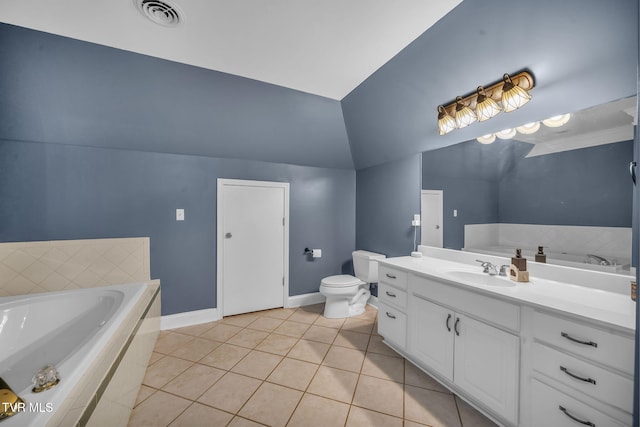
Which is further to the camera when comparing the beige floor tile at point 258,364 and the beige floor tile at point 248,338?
the beige floor tile at point 248,338

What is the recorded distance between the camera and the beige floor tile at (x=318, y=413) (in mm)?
1479

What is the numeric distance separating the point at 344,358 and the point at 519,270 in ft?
4.84

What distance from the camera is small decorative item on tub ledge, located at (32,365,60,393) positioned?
36.6 inches

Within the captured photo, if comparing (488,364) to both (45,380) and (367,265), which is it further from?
(45,380)

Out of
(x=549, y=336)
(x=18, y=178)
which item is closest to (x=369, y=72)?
(x=549, y=336)

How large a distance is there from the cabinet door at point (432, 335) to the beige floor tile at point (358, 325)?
28.0 inches

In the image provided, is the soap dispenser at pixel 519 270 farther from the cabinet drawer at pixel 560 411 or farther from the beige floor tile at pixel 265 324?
the beige floor tile at pixel 265 324

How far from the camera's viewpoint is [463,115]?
1.90 m

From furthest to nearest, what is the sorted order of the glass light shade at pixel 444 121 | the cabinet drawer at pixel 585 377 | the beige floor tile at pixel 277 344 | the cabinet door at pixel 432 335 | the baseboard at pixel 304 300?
the baseboard at pixel 304 300 → the beige floor tile at pixel 277 344 → the glass light shade at pixel 444 121 → the cabinet door at pixel 432 335 → the cabinet drawer at pixel 585 377

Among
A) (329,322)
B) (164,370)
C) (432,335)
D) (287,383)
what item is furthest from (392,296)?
(164,370)

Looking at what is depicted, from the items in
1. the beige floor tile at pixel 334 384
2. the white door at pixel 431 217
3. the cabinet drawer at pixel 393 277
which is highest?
the white door at pixel 431 217

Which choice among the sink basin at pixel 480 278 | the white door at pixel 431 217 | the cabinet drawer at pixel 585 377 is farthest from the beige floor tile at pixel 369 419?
the white door at pixel 431 217

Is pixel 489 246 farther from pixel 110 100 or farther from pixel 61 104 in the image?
pixel 61 104

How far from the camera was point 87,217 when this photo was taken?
2355 millimetres
